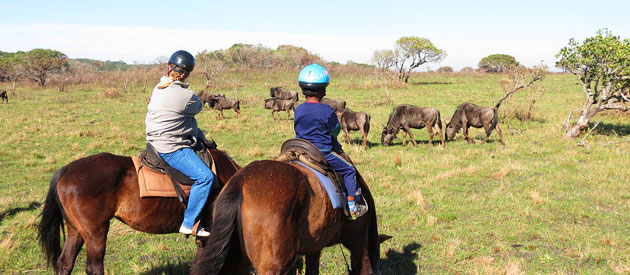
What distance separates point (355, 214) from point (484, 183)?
24.0 ft

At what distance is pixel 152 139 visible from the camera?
4.37 metres

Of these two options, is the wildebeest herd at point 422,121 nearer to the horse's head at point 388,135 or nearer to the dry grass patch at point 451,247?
the horse's head at point 388,135

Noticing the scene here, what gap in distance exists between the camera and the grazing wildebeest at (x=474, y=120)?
1542 cm

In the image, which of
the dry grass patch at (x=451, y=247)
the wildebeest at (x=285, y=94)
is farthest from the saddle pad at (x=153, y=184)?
the wildebeest at (x=285, y=94)

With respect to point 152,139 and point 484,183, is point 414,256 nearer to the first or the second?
point 152,139

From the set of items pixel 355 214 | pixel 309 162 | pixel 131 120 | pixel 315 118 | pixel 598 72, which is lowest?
pixel 131 120

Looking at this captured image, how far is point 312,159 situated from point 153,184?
173cm

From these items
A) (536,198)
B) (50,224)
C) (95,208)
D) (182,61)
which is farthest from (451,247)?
(50,224)

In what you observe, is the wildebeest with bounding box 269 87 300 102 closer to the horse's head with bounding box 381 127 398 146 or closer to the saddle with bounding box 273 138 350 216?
the horse's head with bounding box 381 127 398 146

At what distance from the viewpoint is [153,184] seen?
4316 millimetres

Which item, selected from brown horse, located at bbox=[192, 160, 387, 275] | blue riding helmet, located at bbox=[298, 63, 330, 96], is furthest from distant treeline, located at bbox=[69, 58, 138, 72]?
brown horse, located at bbox=[192, 160, 387, 275]

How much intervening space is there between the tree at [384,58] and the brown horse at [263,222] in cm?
4118

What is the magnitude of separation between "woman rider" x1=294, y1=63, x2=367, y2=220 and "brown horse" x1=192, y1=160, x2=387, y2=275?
1.61ft

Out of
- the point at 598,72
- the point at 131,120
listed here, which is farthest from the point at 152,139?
the point at 131,120
